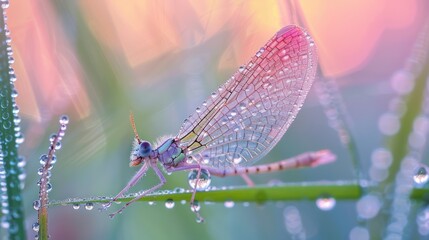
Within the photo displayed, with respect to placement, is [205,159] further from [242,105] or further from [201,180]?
[201,180]

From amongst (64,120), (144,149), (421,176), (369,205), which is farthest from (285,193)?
(144,149)

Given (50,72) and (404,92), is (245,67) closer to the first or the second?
(404,92)

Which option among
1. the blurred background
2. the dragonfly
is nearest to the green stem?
the blurred background

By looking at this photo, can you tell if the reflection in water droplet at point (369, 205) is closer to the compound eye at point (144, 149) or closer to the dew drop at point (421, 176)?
the dew drop at point (421, 176)

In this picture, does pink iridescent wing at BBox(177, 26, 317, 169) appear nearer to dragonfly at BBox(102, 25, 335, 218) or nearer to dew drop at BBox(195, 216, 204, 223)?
dragonfly at BBox(102, 25, 335, 218)

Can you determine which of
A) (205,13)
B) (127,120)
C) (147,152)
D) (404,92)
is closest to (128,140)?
(127,120)

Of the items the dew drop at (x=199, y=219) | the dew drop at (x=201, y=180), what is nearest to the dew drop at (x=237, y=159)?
the dew drop at (x=201, y=180)
